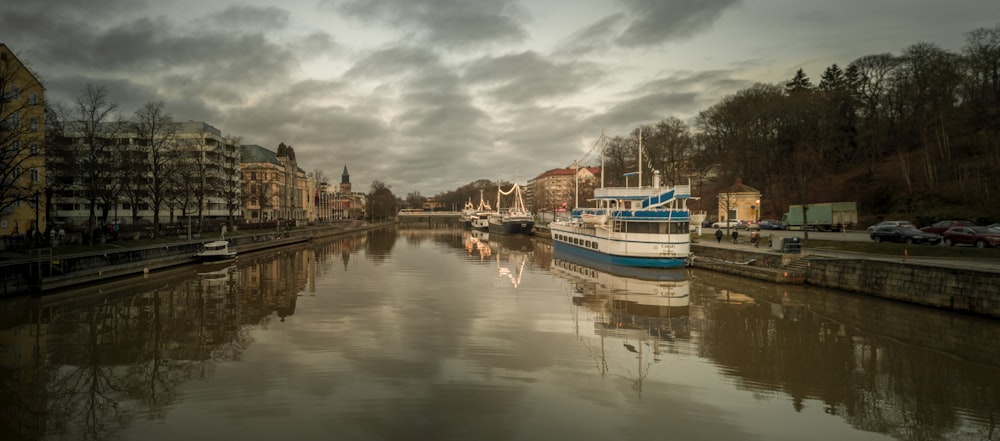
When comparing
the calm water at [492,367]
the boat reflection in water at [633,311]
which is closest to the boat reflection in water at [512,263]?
the boat reflection in water at [633,311]

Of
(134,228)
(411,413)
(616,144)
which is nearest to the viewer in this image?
(411,413)

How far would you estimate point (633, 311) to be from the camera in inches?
845

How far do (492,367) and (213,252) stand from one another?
34407 mm

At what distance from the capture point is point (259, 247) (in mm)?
52125

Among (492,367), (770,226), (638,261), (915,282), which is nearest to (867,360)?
(915,282)

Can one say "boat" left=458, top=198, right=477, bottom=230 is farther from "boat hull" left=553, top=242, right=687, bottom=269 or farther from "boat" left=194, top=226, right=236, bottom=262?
"boat hull" left=553, top=242, right=687, bottom=269

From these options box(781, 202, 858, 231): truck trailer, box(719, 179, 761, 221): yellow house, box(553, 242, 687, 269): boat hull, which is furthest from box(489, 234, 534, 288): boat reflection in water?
box(781, 202, 858, 231): truck trailer

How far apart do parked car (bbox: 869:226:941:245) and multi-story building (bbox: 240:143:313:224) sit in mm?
78217

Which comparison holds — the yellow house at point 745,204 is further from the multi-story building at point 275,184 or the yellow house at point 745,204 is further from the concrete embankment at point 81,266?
the multi-story building at point 275,184

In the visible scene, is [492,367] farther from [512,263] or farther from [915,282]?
[512,263]

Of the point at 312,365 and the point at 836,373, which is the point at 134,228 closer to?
the point at 312,365

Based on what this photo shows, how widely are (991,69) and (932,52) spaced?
6.21m

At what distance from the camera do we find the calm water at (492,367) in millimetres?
9586

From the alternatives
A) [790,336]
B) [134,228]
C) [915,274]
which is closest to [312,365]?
[790,336]
